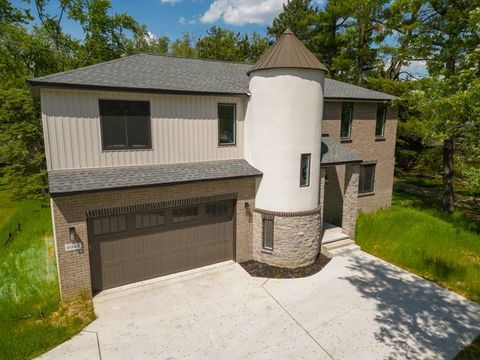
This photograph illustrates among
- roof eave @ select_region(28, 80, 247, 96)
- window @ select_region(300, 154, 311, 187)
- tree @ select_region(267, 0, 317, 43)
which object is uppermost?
tree @ select_region(267, 0, 317, 43)

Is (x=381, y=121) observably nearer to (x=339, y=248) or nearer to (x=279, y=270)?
(x=339, y=248)

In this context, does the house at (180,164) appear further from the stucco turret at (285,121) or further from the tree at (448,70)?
the tree at (448,70)

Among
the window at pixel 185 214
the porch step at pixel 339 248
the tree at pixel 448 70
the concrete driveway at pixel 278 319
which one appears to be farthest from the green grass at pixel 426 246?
the window at pixel 185 214

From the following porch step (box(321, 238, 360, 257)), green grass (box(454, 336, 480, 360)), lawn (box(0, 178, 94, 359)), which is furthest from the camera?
porch step (box(321, 238, 360, 257))

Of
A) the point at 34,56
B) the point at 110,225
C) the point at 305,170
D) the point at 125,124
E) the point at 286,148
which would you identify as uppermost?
the point at 34,56

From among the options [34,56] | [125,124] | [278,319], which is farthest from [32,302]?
[34,56]

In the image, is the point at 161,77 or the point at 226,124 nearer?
the point at 161,77

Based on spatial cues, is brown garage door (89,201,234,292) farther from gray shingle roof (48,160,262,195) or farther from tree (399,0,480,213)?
tree (399,0,480,213)

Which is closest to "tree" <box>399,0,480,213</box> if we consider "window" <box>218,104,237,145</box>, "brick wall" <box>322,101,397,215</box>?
"brick wall" <box>322,101,397,215</box>
